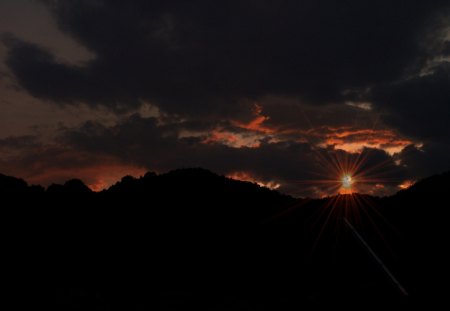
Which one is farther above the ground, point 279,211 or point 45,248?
point 279,211

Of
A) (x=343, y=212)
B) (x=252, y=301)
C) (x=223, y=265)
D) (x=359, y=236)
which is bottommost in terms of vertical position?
(x=252, y=301)

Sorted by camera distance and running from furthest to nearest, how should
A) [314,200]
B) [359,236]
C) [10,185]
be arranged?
[314,200]
[10,185]
[359,236]

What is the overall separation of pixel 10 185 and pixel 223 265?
40.8ft

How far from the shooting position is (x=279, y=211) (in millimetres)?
25594

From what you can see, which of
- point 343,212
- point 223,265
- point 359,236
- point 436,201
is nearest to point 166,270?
point 223,265

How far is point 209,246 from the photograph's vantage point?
802 inches

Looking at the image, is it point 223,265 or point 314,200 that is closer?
point 223,265

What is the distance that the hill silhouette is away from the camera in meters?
15.4

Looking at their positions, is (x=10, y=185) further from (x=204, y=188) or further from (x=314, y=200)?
(x=314, y=200)

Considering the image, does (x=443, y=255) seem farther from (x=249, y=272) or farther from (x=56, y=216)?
(x=56, y=216)

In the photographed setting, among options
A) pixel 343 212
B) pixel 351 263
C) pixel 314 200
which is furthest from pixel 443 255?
pixel 314 200

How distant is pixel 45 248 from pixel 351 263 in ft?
41.1

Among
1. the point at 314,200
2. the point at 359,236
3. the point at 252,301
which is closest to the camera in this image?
the point at 252,301

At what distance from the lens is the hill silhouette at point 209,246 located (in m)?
15.4
